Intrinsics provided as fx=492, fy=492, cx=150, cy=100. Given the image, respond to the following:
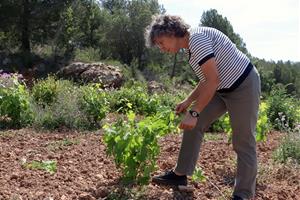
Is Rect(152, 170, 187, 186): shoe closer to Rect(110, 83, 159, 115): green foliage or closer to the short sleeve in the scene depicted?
the short sleeve

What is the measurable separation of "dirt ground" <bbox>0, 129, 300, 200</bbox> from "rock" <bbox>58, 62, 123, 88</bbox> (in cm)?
843

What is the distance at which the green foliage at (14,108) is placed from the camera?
697cm

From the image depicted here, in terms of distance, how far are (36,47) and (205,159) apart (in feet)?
65.7

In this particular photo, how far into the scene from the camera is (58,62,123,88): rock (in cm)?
1440

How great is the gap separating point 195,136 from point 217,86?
1.85ft

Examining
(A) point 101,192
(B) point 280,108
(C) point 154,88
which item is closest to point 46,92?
(B) point 280,108

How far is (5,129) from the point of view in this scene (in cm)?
674

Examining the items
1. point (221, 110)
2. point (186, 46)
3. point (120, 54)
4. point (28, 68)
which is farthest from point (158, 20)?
point (120, 54)

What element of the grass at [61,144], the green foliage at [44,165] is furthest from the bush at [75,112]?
the green foliage at [44,165]

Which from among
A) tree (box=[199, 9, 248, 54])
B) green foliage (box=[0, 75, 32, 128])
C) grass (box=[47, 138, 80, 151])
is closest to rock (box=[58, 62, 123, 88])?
green foliage (box=[0, 75, 32, 128])

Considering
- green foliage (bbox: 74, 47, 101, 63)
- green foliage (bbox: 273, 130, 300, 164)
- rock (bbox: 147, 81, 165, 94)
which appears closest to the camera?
green foliage (bbox: 273, 130, 300, 164)

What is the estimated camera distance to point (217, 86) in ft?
10.7

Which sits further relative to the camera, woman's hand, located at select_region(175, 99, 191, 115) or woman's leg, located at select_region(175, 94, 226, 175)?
woman's hand, located at select_region(175, 99, 191, 115)

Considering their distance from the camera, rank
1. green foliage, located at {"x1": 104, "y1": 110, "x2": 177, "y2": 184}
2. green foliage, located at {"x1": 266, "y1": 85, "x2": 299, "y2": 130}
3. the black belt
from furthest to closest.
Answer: green foliage, located at {"x1": 266, "y1": 85, "x2": 299, "y2": 130} → green foliage, located at {"x1": 104, "y1": 110, "x2": 177, "y2": 184} → the black belt
